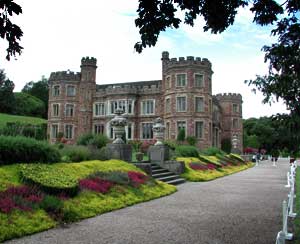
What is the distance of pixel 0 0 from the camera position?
3.84 meters

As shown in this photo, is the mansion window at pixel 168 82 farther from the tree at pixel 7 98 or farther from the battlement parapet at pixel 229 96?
the tree at pixel 7 98

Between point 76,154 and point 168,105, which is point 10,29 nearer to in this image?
point 76,154

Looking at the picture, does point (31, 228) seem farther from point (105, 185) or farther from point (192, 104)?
point (192, 104)

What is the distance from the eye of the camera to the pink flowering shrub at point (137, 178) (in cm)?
1315

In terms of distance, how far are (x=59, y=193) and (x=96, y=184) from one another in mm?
1935

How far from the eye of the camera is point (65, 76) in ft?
182

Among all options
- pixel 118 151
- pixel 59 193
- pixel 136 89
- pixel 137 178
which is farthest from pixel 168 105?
pixel 59 193

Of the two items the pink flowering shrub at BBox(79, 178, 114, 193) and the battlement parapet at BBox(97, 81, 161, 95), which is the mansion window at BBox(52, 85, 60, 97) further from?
the pink flowering shrub at BBox(79, 178, 114, 193)

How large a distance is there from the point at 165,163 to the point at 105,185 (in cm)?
865

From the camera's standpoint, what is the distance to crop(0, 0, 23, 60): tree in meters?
3.89

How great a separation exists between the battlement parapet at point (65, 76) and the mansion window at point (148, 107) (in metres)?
12.4

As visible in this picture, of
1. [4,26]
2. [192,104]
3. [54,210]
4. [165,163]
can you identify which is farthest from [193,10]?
[192,104]

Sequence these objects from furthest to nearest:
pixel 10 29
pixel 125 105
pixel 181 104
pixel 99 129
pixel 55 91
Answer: pixel 55 91 → pixel 99 129 → pixel 125 105 → pixel 181 104 → pixel 10 29

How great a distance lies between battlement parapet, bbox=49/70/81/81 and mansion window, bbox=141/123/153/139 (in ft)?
45.7
